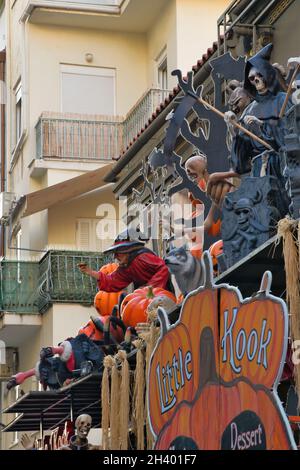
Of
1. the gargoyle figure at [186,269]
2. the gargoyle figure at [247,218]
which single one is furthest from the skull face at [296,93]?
the gargoyle figure at [186,269]

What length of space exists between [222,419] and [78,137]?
1837 centimetres

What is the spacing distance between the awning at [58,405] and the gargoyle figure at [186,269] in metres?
3.82

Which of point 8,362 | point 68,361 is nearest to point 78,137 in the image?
point 8,362

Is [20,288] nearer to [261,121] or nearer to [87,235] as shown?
[87,235]

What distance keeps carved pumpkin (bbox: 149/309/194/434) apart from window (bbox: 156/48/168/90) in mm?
14805

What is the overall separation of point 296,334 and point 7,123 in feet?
77.9

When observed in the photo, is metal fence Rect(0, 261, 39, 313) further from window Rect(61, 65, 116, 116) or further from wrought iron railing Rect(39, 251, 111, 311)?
window Rect(61, 65, 116, 116)

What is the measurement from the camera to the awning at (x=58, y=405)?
2342 cm

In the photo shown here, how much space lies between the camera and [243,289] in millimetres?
17125

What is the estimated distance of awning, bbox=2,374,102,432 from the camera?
23.4m

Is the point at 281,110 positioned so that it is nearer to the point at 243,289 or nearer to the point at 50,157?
the point at 243,289

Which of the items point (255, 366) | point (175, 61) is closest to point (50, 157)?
point (175, 61)

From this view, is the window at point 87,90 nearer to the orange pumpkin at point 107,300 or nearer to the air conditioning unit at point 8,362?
the air conditioning unit at point 8,362

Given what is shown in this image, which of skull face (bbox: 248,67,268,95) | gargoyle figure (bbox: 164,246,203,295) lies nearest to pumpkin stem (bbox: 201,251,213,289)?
skull face (bbox: 248,67,268,95)
